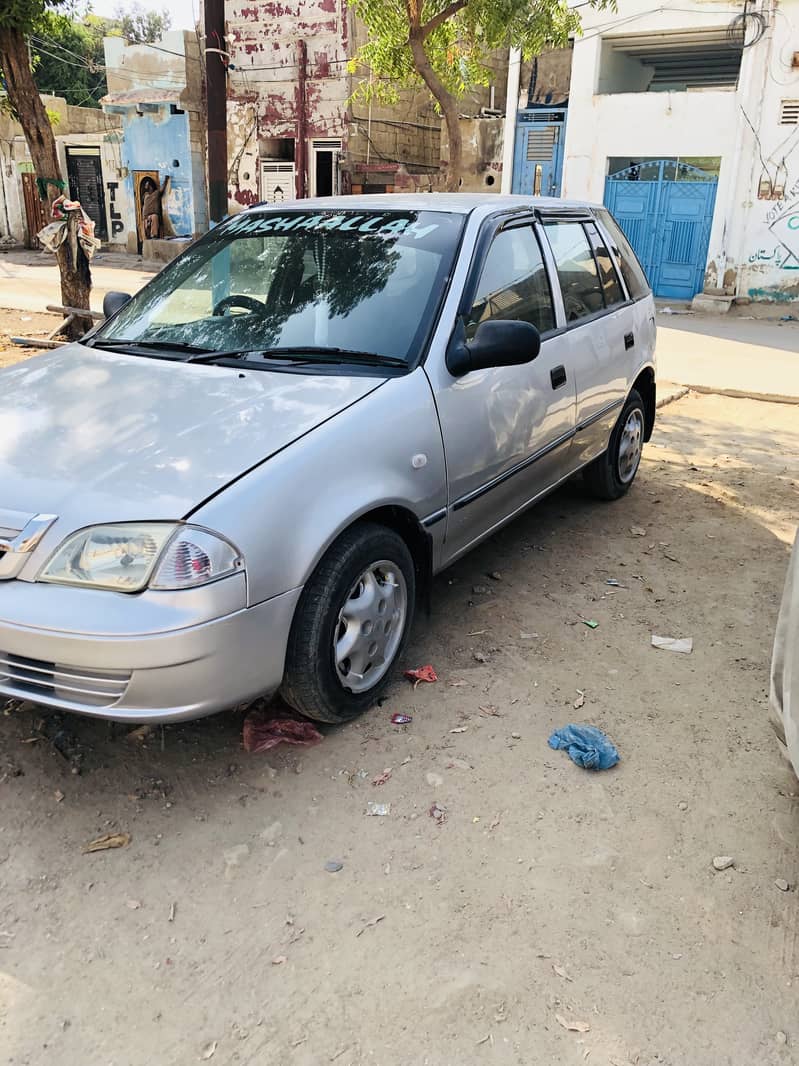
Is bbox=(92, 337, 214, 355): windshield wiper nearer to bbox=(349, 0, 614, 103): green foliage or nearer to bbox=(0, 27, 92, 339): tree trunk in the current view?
bbox=(0, 27, 92, 339): tree trunk

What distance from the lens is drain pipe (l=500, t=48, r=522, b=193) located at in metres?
18.2

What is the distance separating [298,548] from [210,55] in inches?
248

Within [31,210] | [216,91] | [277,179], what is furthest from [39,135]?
[31,210]

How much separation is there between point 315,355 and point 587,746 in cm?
179

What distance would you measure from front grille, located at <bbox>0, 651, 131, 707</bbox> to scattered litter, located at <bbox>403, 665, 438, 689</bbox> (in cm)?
135

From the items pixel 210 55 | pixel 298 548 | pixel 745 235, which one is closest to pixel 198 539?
pixel 298 548

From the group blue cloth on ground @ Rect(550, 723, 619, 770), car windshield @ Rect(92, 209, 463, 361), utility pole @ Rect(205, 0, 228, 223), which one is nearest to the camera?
blue cloth on ground @ Rect(550, 723, 619, 770)

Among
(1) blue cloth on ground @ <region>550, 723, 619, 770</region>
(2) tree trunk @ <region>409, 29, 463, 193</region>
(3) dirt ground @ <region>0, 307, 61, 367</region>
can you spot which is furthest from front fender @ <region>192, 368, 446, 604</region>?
(3) dirt ground @ <region>0, 307, 61, 367</region>

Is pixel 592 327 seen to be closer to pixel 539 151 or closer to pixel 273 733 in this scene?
pixel 273 733

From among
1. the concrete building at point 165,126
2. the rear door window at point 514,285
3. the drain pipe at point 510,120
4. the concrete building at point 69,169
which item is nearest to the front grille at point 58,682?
the rear door window at point 514,285

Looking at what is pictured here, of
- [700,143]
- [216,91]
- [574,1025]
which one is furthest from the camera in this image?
[700,143]

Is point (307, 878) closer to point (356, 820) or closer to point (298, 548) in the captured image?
point (356, 820)

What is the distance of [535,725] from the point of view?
10.9ft

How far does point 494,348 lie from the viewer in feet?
11.3
